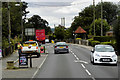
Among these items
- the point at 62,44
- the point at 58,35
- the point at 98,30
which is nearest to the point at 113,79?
the point at 62,44

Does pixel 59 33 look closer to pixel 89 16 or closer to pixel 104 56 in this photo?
pixel 89 16

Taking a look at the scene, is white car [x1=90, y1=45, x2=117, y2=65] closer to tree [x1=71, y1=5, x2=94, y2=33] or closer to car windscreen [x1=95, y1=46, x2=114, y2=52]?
car windscreen [x1=95, y1=46, x2=114, y2=52]

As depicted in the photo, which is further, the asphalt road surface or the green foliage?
the green foliage

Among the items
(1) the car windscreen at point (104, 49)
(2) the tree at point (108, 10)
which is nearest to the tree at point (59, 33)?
(2) the tree at point (108, 10)

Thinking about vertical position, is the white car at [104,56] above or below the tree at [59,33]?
below

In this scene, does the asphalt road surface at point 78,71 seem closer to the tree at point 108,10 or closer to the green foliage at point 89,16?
the green foliage at point 89,16

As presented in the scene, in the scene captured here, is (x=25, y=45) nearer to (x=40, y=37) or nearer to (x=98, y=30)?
(x=40, y=37)

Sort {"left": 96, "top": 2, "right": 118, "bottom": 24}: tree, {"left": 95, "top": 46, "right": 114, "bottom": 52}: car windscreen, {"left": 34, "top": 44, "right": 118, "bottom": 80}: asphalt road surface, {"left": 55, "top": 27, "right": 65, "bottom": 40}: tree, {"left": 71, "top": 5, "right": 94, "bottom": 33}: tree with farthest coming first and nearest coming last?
1. {"left": 96, "top": 2, "right": 118, "bottom": 24}: tree
2. {"left": 71, "top": 5, "right": 94, "bottom": 33}: tree
3. {"left": 55, "top": 27, "right": 65, "bottom": 40}: tree
4. {"left": 95, "top": 46, "right": 114, "bottom": 52}: car windscreen
5. {"left": 34, "top": 44, "right": 118, "bottom": 80}: asphalt road surface

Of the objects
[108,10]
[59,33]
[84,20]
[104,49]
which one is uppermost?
[108,10]

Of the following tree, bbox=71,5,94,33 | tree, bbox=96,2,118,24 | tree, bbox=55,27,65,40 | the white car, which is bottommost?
the white car

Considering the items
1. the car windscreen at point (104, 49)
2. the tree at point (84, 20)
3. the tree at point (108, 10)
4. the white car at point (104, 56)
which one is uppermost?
the tree at point (108, 10)

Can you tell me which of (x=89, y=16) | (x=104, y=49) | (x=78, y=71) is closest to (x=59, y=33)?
(x=89, y=16)

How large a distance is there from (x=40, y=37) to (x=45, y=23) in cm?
7593

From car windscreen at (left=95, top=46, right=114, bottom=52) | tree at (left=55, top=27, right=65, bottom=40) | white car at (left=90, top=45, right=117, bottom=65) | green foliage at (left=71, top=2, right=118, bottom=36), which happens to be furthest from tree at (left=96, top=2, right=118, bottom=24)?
white car at (left=90, top=45, right=117, bottom=65)
